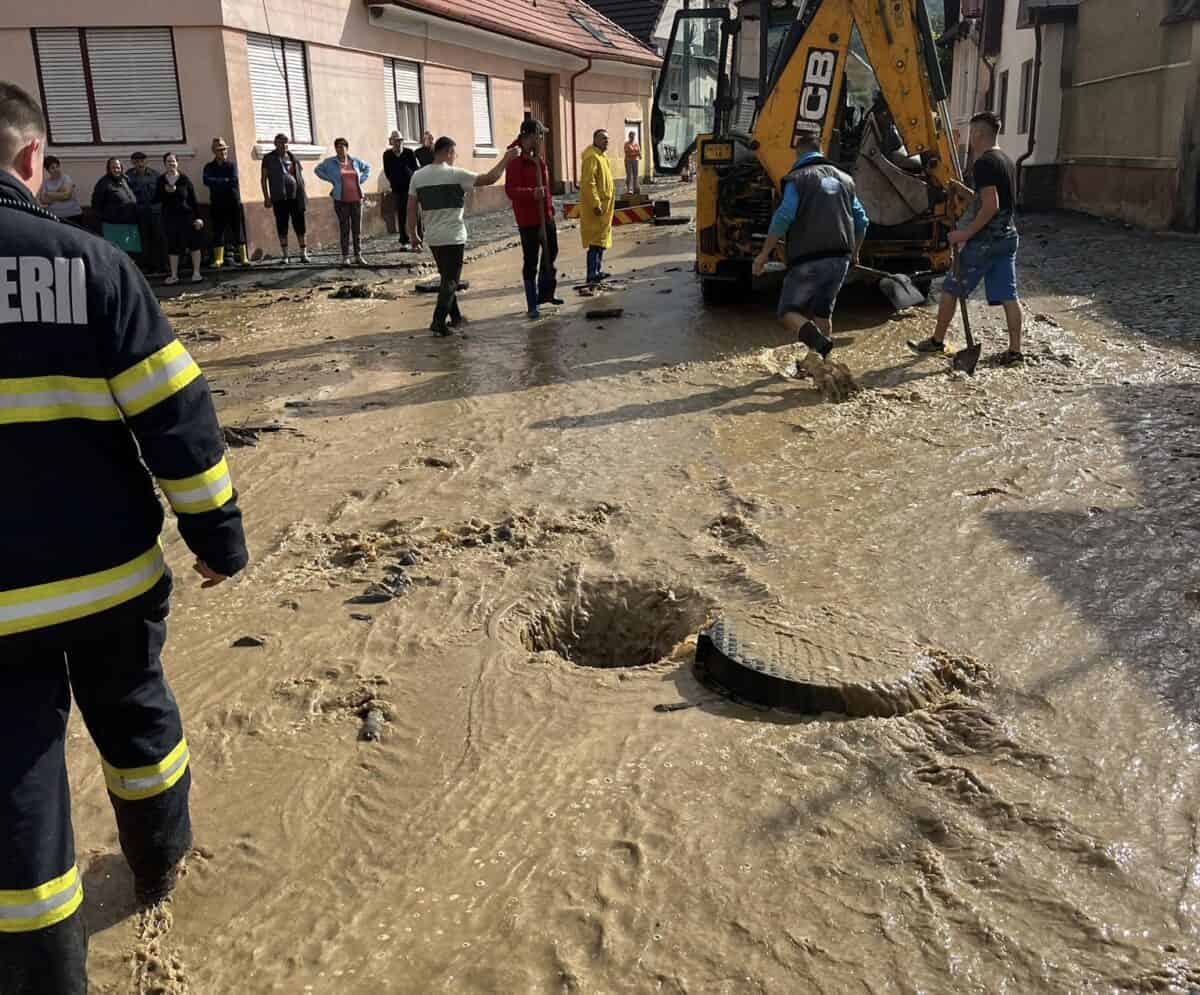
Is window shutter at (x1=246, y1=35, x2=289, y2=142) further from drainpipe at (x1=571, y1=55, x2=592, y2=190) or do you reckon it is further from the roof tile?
drainpipe at (x1=571, y1=55, x2=592, y2=190)

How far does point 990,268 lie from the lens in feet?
26.7

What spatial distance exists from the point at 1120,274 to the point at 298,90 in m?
11.6

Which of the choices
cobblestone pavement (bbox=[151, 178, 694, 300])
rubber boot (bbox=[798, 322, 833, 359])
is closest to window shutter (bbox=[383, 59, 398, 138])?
cobblestone pavement (bbox=[151, 178, 694, 300])

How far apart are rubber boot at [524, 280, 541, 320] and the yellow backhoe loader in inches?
65.5

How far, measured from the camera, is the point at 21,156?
233 centimetres

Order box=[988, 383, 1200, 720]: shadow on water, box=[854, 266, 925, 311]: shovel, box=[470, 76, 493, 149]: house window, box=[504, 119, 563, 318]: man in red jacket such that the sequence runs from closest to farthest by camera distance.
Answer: box=[988, 383, 1200, 720]: shadow on water
box=[854, 266, 925, 311]: shovel
box=[504, 119, 563, 318]: man in red jacket
box=[470, 76, 493, 149]: house window

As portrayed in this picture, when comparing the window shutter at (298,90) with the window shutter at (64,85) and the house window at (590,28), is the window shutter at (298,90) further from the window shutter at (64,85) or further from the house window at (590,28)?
the house window at (590,28)

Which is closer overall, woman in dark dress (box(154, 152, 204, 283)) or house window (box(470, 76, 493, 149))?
woman in dark dress (box(154, 152, 204, 283))

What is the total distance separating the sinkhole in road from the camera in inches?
171

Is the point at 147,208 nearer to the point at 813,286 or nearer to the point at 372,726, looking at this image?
the point at 813,286

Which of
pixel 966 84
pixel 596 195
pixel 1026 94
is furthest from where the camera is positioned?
pixel 966 84

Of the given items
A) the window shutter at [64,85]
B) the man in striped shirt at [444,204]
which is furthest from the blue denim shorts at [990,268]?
the window shutter at [64,85]

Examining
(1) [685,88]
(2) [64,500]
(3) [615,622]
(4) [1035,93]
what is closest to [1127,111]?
(4) [1035,93]

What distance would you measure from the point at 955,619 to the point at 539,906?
218 centimetres
